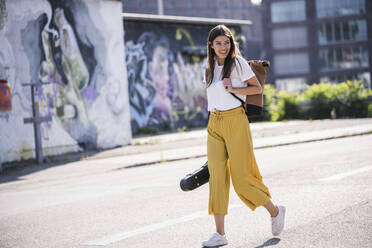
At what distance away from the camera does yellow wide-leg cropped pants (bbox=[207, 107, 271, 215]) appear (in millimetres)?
5281

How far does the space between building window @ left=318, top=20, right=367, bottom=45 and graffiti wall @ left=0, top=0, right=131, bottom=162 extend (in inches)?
2223

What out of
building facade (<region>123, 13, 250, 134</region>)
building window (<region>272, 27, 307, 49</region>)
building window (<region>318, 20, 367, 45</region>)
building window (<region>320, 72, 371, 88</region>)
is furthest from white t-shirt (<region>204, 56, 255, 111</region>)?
building window (<region>272, 27, 307, 49</region>)

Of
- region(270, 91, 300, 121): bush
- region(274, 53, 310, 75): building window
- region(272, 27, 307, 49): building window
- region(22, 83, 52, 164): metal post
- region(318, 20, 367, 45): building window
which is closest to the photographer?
region(22, 83, 52, 164): metal post

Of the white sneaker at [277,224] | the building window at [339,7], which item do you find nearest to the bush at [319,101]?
the white sneaker at [277,224]

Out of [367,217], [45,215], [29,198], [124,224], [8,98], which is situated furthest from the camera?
[8,98]

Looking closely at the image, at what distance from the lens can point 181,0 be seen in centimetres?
10238

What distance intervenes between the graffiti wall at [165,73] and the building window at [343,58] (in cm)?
4670

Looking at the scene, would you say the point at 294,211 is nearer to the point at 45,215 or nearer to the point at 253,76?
the point at 253,76

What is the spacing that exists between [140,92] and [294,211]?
1837 cm

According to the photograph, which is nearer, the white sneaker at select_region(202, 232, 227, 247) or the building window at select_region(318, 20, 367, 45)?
the white sneaker at select_region(202, 232, 227, 247)

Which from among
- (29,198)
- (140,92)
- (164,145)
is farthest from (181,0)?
(29,198)

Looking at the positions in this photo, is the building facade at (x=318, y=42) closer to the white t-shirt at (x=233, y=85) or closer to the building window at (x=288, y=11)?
the building window at (x=288, y=11)

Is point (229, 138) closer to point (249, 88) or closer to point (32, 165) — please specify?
point (249, 88)

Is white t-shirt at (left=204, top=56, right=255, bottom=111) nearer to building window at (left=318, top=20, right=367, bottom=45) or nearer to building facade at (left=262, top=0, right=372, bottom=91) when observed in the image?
building facade at (left=262, top=0, right=372, bottom=91)
